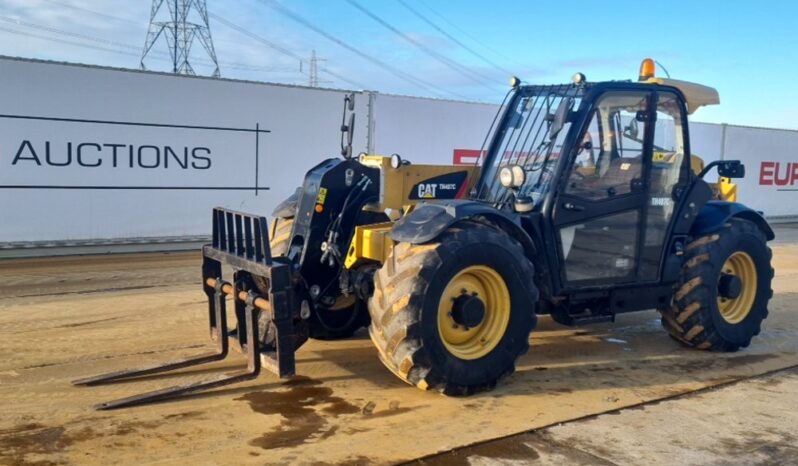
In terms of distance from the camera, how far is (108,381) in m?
5.08

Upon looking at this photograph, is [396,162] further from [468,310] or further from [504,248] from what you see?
[468,310]

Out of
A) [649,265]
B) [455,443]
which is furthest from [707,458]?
[649,265]

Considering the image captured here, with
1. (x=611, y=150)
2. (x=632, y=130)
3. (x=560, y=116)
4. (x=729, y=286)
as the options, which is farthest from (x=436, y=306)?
(x=729, y=286)

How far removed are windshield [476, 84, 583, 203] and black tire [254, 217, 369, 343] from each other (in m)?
1.39

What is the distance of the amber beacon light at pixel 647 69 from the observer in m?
6.58

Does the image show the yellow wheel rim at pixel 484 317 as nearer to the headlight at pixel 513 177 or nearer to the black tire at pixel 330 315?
the headlight at pixel 513 177

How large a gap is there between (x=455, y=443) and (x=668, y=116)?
3582 millimetres

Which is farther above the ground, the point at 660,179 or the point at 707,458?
the point at 660,179

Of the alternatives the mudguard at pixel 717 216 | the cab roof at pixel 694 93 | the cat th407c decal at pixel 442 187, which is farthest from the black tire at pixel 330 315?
the cab roof at pixel 694 93

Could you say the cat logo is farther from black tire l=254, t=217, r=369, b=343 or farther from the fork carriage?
the fork carriage

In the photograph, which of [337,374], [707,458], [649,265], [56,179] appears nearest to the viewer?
[707,458]

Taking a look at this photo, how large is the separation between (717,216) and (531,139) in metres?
1.87

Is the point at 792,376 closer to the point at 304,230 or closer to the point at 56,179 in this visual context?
the point at 304,230

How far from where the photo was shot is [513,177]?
5488 mm
